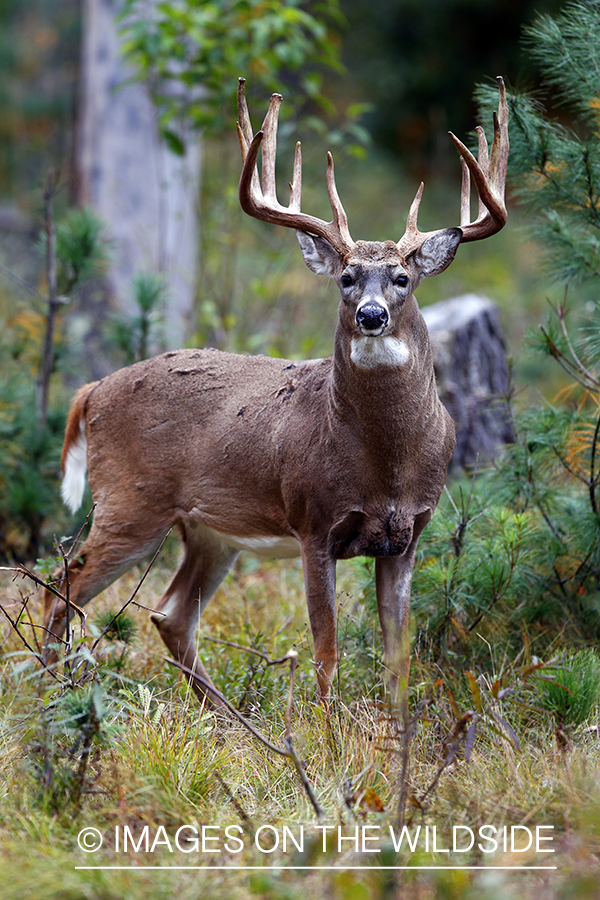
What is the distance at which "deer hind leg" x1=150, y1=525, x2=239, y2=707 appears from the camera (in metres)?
4.48

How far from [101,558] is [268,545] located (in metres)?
0.77

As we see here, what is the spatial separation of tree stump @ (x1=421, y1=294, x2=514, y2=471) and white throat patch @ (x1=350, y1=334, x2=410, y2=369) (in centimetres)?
279

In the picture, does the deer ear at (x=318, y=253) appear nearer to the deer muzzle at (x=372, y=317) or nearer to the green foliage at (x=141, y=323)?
the deer muzzle at (x=372, y=317)

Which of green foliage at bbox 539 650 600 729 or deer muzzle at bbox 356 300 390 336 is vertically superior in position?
deer muzzle at bbox 356 300 390 336

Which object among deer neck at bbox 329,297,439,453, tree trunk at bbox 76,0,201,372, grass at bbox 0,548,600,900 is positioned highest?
tree trunk at bbox 76,0,201,372

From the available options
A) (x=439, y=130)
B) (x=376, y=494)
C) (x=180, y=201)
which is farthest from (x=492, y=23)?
(x=376, y=494)

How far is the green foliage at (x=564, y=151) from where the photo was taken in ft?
14.4

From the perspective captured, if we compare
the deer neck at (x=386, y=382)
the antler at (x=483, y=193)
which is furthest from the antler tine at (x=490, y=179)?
the deer neck at (x=386, y=382)

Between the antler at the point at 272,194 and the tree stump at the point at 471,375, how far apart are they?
2.46 meters

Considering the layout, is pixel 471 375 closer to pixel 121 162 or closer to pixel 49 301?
pixel 49 301

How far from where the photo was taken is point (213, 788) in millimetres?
3240

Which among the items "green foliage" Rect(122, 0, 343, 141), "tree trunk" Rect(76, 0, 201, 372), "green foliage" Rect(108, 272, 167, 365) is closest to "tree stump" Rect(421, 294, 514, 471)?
"green foliage" Rect(108, 272, 167, 365)

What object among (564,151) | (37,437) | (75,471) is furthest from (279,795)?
(37,437)

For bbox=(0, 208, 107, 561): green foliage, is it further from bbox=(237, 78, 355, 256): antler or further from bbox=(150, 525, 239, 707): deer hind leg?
bbox=(237, 78, 355, 256): antler
